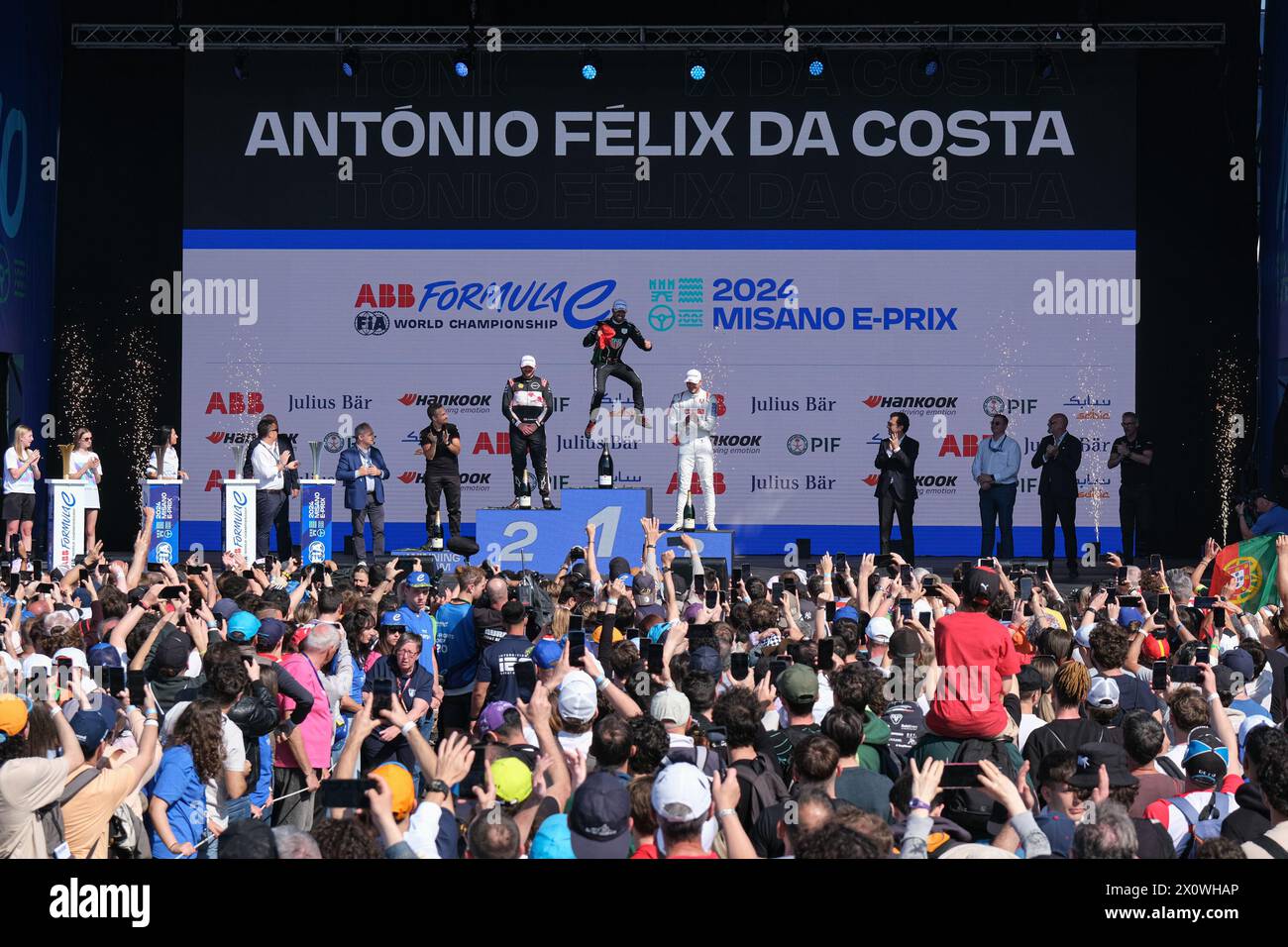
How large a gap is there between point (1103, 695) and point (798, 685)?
3.24 ft

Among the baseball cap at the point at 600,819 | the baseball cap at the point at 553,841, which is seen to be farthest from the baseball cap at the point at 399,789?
the baseball cap at the point at 600,819

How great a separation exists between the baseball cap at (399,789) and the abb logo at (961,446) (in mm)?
13238

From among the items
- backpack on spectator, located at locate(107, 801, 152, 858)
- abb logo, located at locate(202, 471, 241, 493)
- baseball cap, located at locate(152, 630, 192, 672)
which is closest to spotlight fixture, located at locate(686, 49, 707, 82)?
abb logo, located at locate(202, 471, 241, 493)

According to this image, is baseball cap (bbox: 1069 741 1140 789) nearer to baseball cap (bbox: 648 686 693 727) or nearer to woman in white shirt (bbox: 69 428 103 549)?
baseball cap (bbox: 648 686 693 727)

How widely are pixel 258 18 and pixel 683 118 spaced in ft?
15.9

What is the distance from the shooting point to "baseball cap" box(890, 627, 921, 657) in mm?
5863

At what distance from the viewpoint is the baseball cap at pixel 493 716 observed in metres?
4.68

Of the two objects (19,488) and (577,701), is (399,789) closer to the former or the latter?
(577,701)

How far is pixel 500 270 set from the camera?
16.6 m

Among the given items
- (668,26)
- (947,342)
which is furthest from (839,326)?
(668,26)

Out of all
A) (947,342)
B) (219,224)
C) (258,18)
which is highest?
(258,18)

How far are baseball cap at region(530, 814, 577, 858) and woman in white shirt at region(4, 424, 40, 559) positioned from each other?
1143cm
